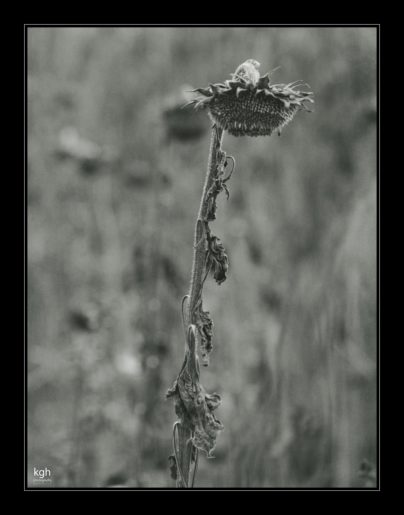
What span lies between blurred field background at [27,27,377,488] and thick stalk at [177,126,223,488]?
3.75ft

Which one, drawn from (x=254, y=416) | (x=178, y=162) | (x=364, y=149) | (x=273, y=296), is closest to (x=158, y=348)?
(x=254, y=416)

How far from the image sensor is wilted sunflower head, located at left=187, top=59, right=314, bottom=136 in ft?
6.47

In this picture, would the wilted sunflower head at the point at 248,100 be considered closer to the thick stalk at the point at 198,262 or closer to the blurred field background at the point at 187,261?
the thick stalk at the point at 198,262

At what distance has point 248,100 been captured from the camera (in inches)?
78.6

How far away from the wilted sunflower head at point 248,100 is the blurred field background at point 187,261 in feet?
6.02

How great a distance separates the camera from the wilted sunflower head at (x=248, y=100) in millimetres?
1972

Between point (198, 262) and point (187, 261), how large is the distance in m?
2.95

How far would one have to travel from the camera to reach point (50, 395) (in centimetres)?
470

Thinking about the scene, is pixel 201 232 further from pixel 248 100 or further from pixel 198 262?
pixel 248 100

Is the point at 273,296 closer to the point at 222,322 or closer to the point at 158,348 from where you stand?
the point at 222,322

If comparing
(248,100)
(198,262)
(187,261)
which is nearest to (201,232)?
(198,262)

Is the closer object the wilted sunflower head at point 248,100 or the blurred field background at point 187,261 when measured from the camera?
the wilted sunflower head at point 248,100

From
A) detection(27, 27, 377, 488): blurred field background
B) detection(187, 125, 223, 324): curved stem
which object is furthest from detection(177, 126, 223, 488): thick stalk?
detection(27, 27, 377, 488): blurred field background

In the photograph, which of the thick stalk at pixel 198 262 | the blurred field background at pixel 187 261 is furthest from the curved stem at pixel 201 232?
the blurred field background at pixel 187 261
